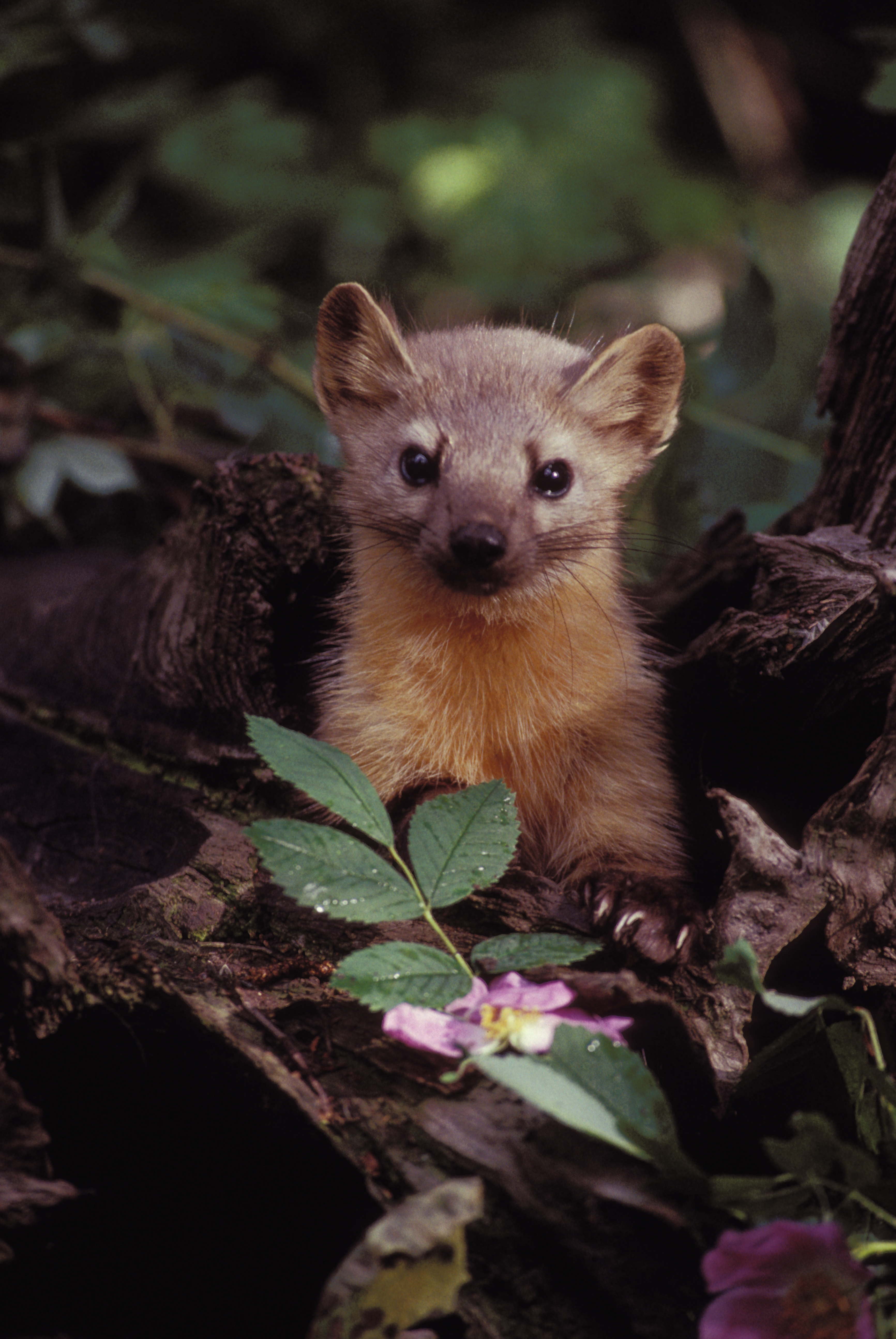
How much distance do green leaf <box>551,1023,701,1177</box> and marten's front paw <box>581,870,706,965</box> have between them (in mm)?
405

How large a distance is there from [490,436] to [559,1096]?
45.2 inches

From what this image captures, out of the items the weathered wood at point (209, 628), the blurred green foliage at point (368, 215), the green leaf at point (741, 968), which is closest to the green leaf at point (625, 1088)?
the green leaf at point (741, 968)

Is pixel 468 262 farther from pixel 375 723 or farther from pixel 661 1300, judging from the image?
pixel 661 1300

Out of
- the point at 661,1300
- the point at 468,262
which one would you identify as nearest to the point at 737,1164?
the point at 661,1300

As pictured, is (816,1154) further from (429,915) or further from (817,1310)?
(429,915)

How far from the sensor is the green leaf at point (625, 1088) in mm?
949

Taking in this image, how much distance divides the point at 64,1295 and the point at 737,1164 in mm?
691

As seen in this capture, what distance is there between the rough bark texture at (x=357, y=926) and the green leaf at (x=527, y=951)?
5 centimetres

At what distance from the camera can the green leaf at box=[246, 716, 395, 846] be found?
1209 millimetres

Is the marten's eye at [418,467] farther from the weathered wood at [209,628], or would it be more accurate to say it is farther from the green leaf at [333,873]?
the green leaf at [333,873]

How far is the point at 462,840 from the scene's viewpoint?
48.3 inches

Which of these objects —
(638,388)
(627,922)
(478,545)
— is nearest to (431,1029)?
(627,922)

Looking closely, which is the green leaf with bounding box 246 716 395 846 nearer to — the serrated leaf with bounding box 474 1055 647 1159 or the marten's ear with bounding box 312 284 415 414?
the serrated leaf with bounding box 474 1055 647 1159

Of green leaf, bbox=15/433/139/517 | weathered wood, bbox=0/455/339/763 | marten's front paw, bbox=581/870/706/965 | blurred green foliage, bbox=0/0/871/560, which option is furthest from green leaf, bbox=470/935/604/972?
green leaf, bbox=15/433/139/517
